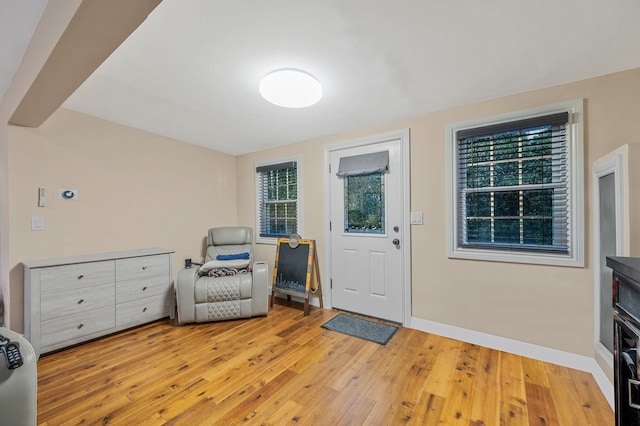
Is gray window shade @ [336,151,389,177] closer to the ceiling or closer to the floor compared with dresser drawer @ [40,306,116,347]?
closer to the ceiling

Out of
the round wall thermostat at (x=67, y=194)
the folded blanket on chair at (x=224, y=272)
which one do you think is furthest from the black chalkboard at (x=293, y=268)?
the round wall thermostat at (x=67, y=194)

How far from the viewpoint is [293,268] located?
335 centimetres

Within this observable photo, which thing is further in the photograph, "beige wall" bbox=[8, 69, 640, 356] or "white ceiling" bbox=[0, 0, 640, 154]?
"beige wall" bbox=[8, 69, 640, 356]

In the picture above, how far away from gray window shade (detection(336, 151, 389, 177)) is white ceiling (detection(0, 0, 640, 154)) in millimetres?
505

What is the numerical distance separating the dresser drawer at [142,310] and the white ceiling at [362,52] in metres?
1.95

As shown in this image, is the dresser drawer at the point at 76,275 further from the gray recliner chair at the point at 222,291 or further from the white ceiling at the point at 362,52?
the white ceiling at the point at 362,52

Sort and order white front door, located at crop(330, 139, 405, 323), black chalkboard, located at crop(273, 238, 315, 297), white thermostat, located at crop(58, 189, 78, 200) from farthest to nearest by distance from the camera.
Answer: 1. black chalkboard, located at crop(273, 238, 315, 297)
2. white front door, located at crop(330, 139, 405, 323)
3. white thermostat, located at crop(58, 189, 78, 200)

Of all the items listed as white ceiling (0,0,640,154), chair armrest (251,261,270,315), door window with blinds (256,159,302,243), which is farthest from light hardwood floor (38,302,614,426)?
white ceiling (0,0,640,154)

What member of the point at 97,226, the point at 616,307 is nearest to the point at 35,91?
the point at 97,226

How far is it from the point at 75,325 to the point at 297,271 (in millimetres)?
2152

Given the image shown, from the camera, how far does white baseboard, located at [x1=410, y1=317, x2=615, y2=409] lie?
1.75 meters

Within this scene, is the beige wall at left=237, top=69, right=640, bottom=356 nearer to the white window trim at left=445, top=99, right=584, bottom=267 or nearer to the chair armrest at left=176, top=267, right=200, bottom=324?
the white window trim at left=445, top=99, right=584, bottom=267

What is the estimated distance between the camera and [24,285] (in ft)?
7.27

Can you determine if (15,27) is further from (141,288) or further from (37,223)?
(141,288)
